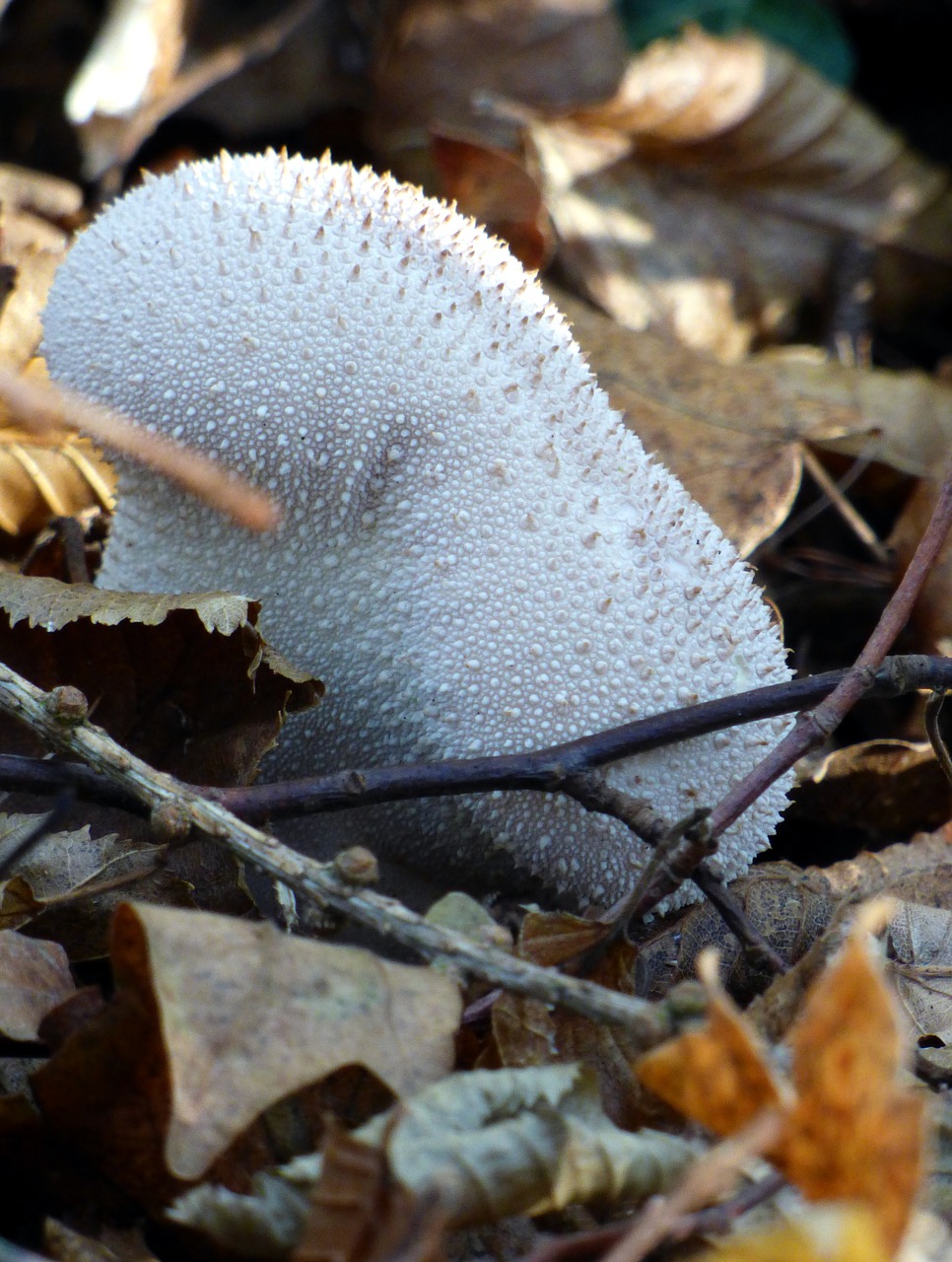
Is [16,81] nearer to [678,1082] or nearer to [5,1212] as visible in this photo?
[5,1212]

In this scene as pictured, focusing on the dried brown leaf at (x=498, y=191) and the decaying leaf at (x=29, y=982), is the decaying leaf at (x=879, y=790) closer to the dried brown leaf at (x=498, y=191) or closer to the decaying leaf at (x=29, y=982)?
the decaying leaf at (x=29, y=982)

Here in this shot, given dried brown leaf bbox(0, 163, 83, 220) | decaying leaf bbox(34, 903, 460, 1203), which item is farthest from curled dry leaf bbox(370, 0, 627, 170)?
decaying leaf bbox(34, 903, 460, 1203)

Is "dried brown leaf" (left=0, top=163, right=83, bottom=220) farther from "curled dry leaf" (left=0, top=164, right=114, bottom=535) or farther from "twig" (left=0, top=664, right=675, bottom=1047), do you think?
"twig" (left=0, top=664, right=675, bottom=1047)

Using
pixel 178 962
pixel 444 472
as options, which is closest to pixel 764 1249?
pixel 178 962

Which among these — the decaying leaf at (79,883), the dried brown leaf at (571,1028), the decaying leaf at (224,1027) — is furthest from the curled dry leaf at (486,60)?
the decaying leaf at (224,1027)

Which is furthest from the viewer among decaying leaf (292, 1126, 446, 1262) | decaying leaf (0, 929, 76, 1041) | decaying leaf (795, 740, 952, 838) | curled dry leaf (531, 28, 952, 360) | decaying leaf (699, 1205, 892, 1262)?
curled dry leaf (531, 28, 952, 360)

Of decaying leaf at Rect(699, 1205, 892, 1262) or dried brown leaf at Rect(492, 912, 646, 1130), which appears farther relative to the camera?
dried brown leaf at Rect(492, 912, 646, 1130)
